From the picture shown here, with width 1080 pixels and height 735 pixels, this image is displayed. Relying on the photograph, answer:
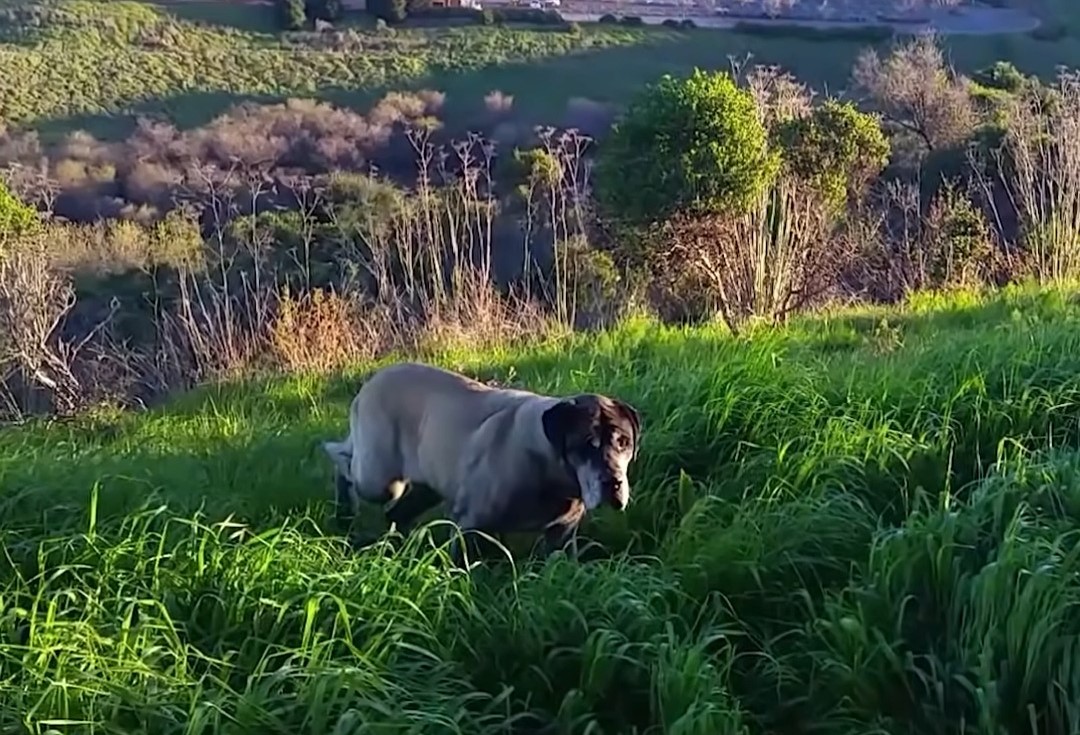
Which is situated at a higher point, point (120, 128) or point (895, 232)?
point (895, 232)

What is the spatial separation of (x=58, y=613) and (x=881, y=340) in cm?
455

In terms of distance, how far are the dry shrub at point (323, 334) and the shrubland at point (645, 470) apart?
0.03 metres

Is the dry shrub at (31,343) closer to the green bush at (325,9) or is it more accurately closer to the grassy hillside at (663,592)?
the grassy hillside at (663,592)

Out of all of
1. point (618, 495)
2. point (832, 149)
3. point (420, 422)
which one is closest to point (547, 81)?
point (832, 149)

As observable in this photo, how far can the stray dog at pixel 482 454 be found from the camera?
393 centimetres

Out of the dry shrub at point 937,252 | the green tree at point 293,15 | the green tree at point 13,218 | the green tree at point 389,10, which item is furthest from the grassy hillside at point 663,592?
the green tree at point 293,15

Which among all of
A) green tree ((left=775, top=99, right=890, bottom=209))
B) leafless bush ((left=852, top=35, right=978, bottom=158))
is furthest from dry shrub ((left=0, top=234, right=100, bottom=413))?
leafless bush ((left=852, top=35, right=978, bottom=158))

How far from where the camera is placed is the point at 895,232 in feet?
37.9

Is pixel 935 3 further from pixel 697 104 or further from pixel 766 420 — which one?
pixel 766 420

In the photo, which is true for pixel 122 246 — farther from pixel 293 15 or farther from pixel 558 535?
Answer: pixel 293 15

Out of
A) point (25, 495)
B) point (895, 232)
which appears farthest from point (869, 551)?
point (895, 232)

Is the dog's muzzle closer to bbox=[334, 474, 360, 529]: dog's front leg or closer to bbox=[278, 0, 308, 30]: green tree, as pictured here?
bbox=[334, 474, 360, 529]: dog's front leg

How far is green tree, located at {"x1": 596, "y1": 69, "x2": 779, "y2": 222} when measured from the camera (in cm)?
920

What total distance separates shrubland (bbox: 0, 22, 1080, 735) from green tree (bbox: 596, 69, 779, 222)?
3cm
